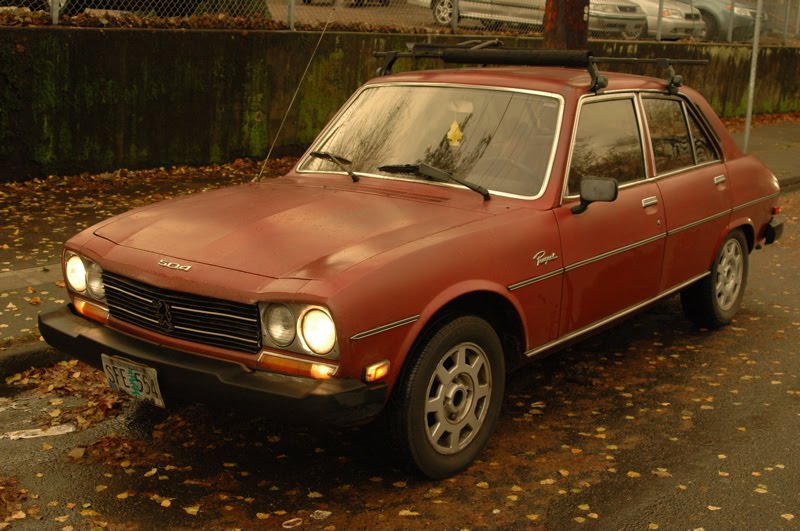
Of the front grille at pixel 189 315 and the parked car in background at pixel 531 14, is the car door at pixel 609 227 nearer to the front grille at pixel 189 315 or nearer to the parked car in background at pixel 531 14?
the front grille at pixel 189 315

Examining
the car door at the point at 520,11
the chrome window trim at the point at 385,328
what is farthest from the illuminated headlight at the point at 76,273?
the car door at the point at 520,11

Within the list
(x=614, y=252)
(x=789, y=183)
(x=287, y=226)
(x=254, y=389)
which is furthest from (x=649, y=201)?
(x=789, y=183)

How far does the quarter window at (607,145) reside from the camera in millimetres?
5436

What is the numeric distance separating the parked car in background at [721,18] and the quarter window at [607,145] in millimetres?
16157

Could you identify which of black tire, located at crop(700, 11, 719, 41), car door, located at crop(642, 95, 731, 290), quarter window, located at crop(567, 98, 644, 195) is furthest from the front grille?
black tire, located at crop(700, 11, 719, 41)

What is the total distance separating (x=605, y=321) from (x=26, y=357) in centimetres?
341

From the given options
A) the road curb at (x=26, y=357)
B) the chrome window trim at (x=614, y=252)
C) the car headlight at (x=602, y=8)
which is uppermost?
the car headlight at (x=602, y=8)

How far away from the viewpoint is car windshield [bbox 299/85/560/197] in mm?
5273

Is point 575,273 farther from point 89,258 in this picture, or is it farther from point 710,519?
point 89,258

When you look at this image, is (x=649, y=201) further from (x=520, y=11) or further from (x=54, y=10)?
(x=520, y=11)

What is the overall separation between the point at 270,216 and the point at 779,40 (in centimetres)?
2054

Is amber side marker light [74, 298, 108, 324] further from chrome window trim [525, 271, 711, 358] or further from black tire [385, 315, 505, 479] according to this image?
chrome window trim [525, 271, 711, 358]

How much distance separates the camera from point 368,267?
4.17 meters

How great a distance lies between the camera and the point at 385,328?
13.6ft
